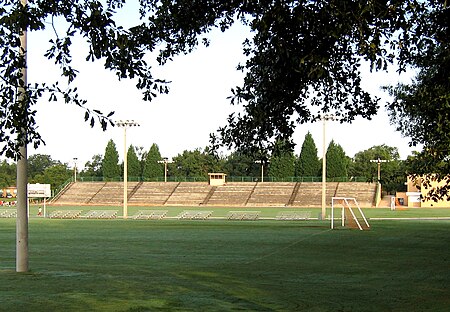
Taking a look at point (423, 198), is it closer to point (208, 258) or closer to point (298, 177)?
point (208, 258)

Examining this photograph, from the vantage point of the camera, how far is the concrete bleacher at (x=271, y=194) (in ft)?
294

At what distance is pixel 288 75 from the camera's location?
8953 mm

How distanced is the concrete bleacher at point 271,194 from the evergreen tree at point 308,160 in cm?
525

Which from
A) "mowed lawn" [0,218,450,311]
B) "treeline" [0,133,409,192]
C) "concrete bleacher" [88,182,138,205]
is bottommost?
"concrete bleacher" [88,182,138,205]

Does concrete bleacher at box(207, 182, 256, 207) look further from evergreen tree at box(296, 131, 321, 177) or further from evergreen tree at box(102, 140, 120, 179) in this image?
evergreen tree at box(102, 140, 120, 179)

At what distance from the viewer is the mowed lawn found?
39.4 ft

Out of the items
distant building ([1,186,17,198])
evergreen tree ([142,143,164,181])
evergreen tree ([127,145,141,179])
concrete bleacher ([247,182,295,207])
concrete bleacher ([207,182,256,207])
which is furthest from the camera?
distant building ([1,186,17,198])

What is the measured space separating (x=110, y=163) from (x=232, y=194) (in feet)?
75.7

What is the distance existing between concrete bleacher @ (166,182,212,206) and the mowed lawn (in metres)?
63.6

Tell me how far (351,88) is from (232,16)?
2.08 meters

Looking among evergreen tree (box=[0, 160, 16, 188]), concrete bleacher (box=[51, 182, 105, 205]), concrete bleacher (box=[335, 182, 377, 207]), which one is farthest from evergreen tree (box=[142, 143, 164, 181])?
evergreen tree (box=[0, 160, 16, 188])

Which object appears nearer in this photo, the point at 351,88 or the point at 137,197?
the point at 351,88

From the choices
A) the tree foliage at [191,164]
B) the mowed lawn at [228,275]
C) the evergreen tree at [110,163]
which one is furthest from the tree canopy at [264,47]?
the tree foliage at [191,164]

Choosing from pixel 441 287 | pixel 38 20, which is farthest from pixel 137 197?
pixel 38 20
